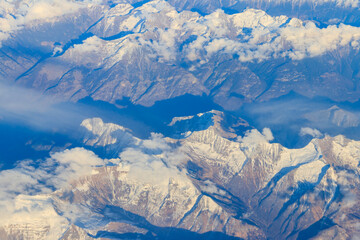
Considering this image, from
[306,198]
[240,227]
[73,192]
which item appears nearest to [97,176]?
[73,192]

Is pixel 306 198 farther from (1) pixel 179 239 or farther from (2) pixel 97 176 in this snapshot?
(2) pixel 97 176

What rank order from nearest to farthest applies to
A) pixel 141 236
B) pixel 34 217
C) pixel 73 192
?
pixel 34 217 → pixel 141 236 → pixel 73 192

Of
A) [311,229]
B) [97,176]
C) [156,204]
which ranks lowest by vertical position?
[311,229]

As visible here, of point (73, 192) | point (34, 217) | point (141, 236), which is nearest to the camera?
point (34, 217)

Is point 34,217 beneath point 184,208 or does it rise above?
above

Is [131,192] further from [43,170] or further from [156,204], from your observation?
[43,170]

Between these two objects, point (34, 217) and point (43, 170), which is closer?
point (34, 217)

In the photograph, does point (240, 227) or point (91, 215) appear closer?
point (91, 215)

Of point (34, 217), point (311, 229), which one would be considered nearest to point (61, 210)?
point (34, 217)

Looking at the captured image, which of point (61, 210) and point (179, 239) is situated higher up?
point (61, 210)
